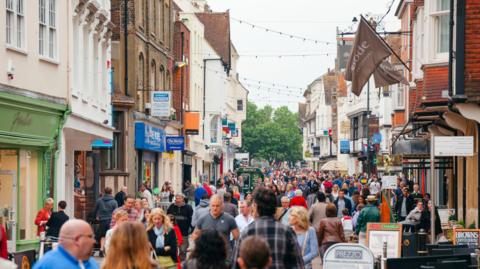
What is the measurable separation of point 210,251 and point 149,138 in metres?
40.5

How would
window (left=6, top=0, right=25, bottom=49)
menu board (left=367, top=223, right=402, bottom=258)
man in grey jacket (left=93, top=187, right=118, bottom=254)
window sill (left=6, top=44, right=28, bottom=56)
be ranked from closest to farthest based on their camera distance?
menu board (left=367, top=223, right=402, bottom=258)
window sill (left=6, top=44, right=28, bottom=56)
window (left=6, top=0, right=25, bottom=49)
man in grey jacket (left=93, top=187, right=118, bottom=254)

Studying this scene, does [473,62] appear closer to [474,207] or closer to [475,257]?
[474,207]

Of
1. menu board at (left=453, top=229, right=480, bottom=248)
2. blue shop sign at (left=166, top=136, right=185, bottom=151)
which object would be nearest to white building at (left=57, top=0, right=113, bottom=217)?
menu board at (left=453, top=229, right=480, bottom=248)

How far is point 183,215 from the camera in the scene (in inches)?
1001

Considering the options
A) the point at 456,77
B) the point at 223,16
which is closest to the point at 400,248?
the point at 456,77

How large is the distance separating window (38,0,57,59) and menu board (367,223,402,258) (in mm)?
9877

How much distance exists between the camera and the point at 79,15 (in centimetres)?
3167

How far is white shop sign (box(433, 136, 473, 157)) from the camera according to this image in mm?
20422

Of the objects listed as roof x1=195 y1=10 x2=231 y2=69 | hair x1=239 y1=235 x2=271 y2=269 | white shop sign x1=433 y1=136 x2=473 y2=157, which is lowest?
hair x1=239 y1=235 x2=271 y2=269

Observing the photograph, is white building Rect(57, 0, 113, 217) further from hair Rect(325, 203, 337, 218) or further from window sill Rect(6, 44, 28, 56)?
hair Rect(325, 203, 337, 218)

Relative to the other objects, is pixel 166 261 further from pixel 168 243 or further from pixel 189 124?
pixel 189 124

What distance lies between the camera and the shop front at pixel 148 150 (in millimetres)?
47781

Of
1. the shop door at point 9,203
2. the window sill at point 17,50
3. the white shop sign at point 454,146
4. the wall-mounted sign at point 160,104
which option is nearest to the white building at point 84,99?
the shop door at point 9,203

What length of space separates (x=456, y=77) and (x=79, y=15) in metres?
11.9
